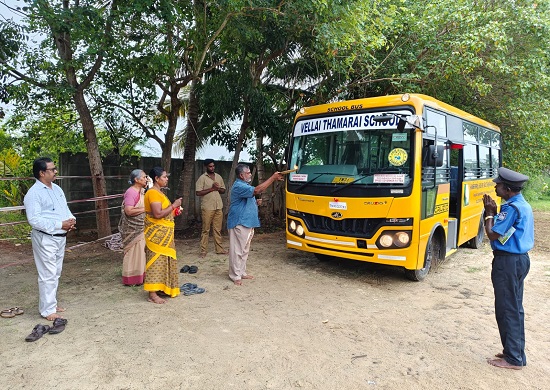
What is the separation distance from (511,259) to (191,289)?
3.58 meters

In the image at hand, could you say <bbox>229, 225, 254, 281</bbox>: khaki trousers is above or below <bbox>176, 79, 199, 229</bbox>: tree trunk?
below

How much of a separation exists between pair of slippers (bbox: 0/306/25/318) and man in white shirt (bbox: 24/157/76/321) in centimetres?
35

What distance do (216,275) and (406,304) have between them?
2.69 meters

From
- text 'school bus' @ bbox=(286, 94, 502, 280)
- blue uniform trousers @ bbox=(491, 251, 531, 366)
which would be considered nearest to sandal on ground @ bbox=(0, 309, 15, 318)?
text 'school bus' @ bbox=(286, 94, 502, 280)

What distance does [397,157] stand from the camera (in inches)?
201

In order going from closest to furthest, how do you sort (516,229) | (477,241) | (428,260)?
(516,229) → (428,260) → (477,241)

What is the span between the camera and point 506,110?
30.5 ft

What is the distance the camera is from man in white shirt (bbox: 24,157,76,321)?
12.3 ft

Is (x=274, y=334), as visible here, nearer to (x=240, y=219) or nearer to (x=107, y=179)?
(x=240, y=219)

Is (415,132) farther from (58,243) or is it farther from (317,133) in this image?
(58,243)

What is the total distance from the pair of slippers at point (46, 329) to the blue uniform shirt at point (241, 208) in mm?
2288

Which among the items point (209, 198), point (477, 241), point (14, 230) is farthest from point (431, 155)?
point (14, 230)

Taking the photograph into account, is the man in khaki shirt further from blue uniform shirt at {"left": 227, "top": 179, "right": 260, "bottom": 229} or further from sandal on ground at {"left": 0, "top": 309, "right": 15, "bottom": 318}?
sandal on ground at {"left": 0, "top": 309, "right": 15, "bottom": 318}

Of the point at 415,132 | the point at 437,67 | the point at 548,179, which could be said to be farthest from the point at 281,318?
the point at 548,179
